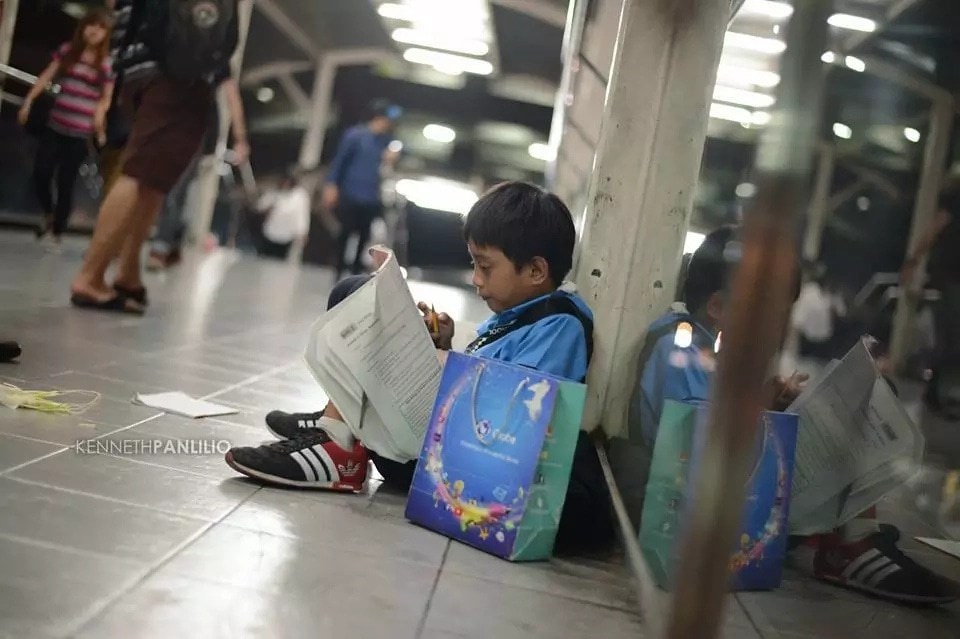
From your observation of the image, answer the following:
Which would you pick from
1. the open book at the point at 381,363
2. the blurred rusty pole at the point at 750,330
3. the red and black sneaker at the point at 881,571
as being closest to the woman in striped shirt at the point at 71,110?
the open book at the point at 381,363

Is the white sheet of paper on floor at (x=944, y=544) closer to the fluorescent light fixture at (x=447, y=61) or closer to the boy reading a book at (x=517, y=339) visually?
the boy reading a book at (x=517, y=339)

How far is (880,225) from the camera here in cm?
139

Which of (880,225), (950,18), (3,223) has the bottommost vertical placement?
(3,223)

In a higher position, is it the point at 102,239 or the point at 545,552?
the point at 102,239

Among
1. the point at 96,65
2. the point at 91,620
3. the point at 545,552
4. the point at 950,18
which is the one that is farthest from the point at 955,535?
the point at 96,65

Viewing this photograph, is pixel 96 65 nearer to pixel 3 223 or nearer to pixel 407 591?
pixel 3 223

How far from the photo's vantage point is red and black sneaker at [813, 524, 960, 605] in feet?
4.95

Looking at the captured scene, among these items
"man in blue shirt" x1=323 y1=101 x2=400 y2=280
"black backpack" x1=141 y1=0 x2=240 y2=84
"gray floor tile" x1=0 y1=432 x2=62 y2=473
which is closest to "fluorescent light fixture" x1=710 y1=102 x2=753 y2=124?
"gray floor tile" x1=0 y1=432 x2=62 y2=473

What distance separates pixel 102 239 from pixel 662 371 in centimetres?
237

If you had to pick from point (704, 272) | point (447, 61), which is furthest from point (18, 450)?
point (447, 61)

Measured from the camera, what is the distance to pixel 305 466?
162 centimetres

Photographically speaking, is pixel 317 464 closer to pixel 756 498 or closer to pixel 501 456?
pixel 501 456

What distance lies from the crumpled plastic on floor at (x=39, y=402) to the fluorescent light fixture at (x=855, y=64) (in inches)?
59.9

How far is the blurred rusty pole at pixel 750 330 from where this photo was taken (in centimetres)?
66
